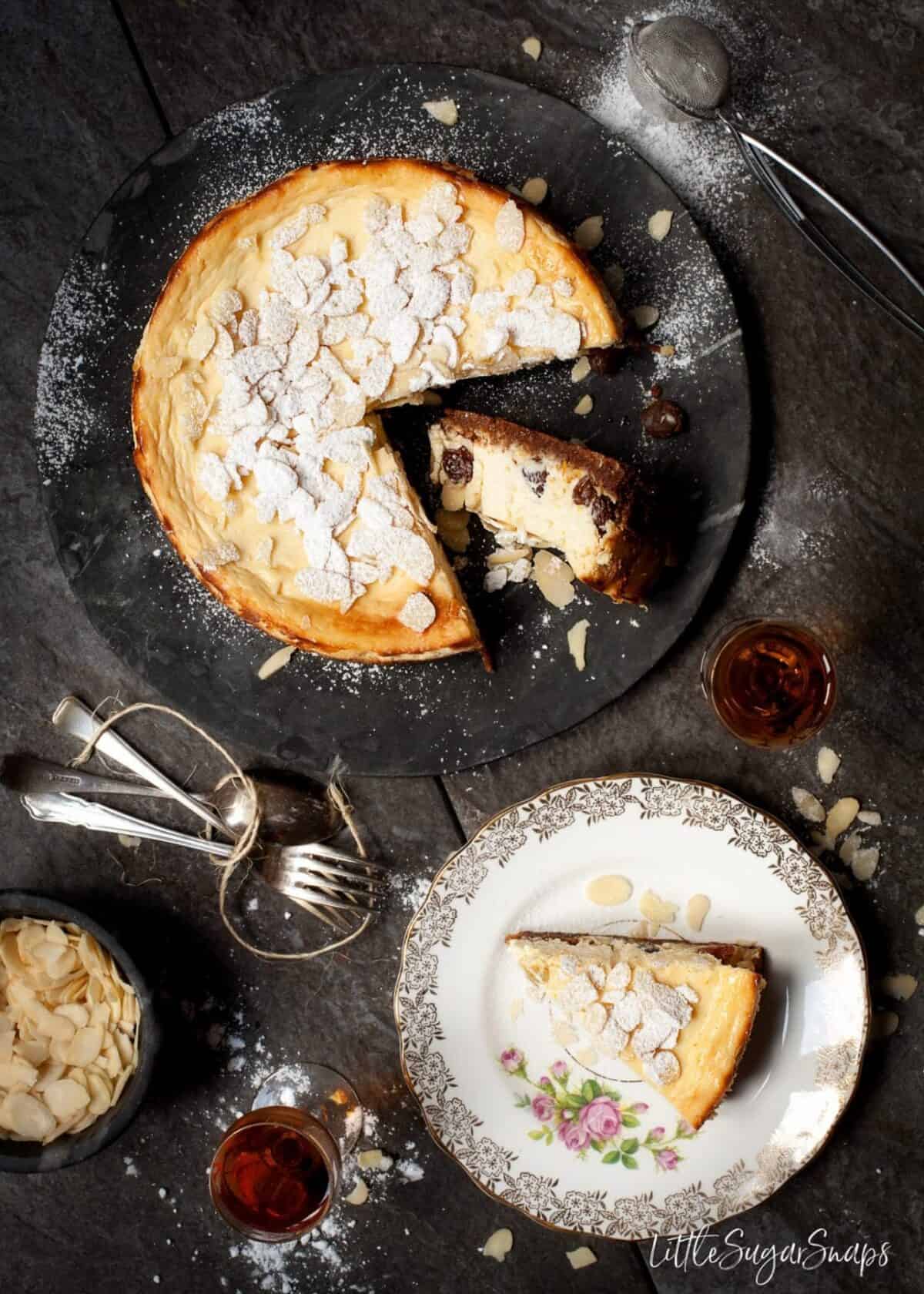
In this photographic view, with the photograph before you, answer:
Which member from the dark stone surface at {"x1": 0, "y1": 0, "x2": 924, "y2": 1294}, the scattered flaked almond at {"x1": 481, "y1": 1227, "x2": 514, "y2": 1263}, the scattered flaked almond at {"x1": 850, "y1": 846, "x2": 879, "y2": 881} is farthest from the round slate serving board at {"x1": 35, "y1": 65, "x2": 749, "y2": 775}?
the scattered flaked almond at {"x1": 481, "y1": 1227, "x2": 514, "y2": 1263}

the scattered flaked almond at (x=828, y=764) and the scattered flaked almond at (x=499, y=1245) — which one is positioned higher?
the scattered flaked almond at (x=828, y=764)

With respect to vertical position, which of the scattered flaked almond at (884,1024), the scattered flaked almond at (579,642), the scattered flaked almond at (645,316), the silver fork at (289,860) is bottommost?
the scattered flaked almond at (884,1024)

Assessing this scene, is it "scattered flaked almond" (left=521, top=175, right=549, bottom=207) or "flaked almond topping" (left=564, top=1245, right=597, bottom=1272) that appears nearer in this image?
"scattered flaked almond" (left=521, top=175, right=549, bottom=207)

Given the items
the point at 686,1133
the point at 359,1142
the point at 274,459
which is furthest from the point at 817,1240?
the point at 274,459

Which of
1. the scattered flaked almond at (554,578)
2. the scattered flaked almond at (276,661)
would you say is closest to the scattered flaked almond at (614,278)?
the scattered flaked almond at (554,578)

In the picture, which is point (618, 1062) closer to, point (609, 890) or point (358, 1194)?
point (609, 890)

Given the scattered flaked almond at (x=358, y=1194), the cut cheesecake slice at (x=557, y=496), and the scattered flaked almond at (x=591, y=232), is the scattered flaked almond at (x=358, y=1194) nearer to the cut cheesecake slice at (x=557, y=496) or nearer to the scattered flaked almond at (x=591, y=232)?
the cut cheesecake slice at (x=557, y=496)

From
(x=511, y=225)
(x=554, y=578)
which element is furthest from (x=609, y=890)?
(x=511, y=225)

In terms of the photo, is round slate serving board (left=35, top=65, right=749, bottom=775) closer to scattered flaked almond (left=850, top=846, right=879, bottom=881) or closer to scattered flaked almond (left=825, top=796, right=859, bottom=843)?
scattered flaked almond (left=825, top=796, right=859, bottom=843)
